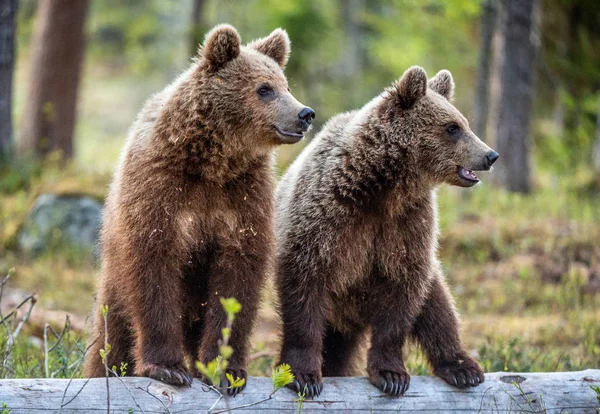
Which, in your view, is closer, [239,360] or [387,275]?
[239,360]

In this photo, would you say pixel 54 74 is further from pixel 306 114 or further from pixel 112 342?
pixel 306 114

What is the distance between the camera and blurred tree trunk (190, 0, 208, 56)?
1675 cm

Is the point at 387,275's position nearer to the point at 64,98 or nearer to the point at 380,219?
the point at 380,219

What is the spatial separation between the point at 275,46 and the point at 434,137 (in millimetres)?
1304

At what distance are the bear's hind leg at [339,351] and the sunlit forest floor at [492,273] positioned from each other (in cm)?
61

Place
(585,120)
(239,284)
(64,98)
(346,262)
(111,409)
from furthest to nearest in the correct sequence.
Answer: (585,120)
(64,98)
(346,262)
(239,284)
(111,409)

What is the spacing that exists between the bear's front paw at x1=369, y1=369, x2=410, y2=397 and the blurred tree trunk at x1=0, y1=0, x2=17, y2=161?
26.0 feet

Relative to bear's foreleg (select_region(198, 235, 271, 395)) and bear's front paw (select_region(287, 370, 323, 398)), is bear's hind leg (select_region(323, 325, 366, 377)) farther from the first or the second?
bear's foreleg (select_region(198, 235, 271, 395))

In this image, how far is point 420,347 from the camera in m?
5.86

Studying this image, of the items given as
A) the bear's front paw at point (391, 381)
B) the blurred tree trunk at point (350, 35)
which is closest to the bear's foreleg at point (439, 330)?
the bear's front paw at point (391, 381)

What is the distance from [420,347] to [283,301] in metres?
1.24

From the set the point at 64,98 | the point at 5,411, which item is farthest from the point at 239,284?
the point at 64,98

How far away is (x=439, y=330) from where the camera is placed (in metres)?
5.73

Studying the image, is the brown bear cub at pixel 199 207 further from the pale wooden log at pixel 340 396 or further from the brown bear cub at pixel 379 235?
the brown bear cub at pixel 379 235
